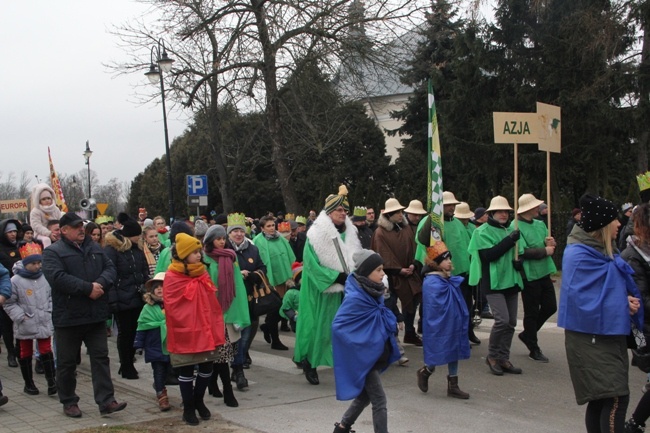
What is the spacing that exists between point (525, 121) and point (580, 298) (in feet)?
16.7

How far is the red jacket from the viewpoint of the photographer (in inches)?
248

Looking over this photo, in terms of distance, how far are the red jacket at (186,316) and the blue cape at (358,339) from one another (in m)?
1.42

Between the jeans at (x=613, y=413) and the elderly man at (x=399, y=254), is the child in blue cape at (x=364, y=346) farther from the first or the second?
the elderly man at (x=399, y=254)

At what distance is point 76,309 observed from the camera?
666 centimetres

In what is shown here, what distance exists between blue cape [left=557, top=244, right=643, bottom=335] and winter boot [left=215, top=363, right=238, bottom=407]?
3.38m

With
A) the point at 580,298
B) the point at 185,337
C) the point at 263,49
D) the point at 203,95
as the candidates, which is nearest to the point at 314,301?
the point at 185,337

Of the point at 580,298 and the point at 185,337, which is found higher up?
the point at 580,298

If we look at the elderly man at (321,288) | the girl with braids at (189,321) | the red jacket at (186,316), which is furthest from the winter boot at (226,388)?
the elderly man at (321,288)

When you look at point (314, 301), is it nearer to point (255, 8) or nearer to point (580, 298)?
point (580, 298)

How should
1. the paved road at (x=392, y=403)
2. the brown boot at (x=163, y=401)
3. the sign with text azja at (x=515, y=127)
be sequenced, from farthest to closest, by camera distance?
the sign with text azja at (x=515, y=127) < the brown boot at (x=163, y=401) < the paved road at (x=392, y=403)

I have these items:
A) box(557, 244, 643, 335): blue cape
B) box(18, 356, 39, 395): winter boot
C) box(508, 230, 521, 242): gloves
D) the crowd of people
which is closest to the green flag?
the crowd of people

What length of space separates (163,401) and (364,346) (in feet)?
8.26

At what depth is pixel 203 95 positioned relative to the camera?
2200cm

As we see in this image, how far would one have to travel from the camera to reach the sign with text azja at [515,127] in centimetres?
932
